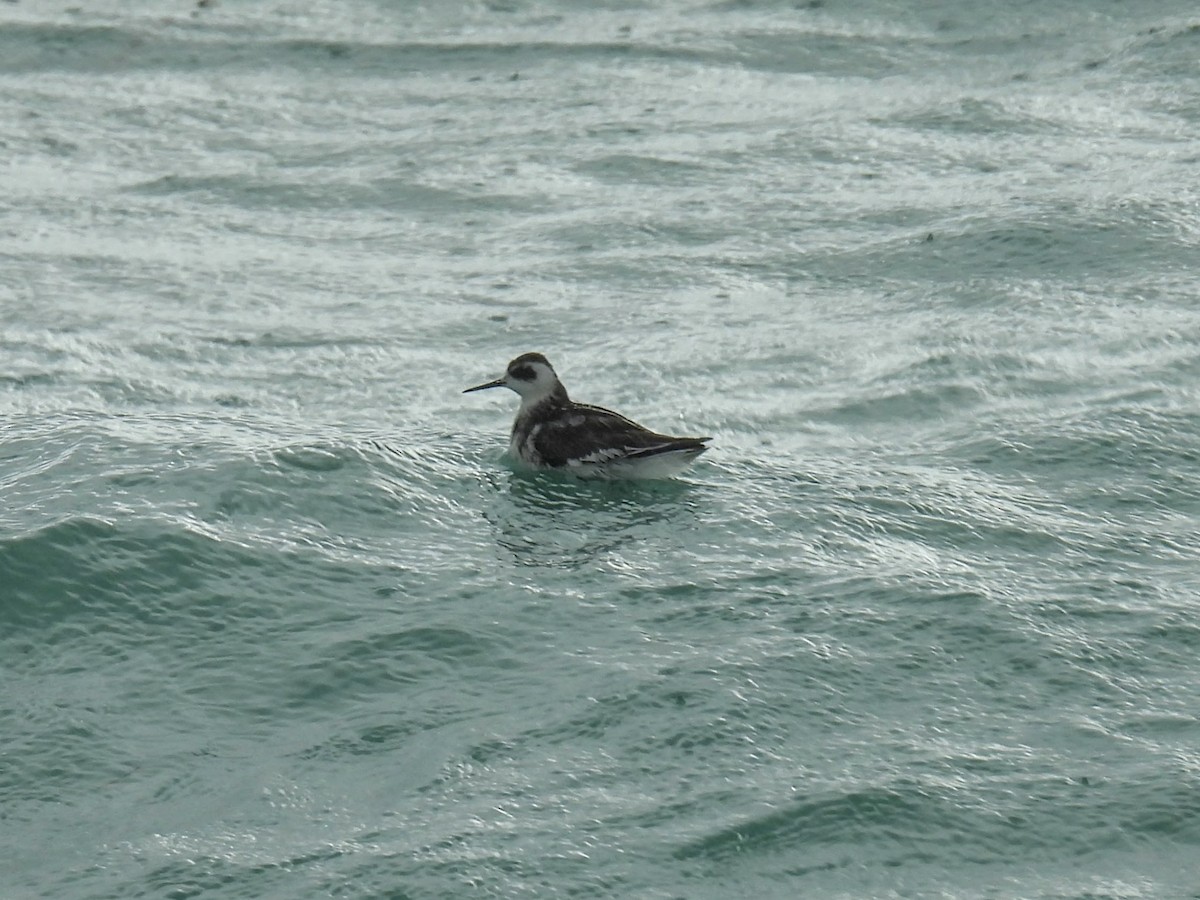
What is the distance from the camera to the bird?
10992 millimetres

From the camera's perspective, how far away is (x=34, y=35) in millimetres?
20797

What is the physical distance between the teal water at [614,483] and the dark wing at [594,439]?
0.25 metres

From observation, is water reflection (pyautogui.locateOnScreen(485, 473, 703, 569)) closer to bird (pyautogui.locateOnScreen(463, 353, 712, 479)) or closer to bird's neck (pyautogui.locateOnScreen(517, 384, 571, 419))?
bird (pyautogui.locateOnScreen(463, 353, 712, 479))

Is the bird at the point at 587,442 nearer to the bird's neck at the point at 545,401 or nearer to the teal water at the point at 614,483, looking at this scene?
the bird's neck at the point at 545,401

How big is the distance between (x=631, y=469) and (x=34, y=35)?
12.6 metres

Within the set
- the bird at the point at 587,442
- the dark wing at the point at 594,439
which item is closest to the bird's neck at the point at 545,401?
the bird at the point at 587,442

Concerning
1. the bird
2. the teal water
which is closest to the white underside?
the bird

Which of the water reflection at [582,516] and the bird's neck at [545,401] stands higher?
the bird's neck at [545,401]

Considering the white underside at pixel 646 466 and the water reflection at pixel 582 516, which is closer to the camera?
the water reflection at pixel 582 516

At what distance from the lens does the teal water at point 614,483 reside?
753cm

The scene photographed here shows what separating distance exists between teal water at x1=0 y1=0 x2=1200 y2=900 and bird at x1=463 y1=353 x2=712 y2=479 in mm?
179

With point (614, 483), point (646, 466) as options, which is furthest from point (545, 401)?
Result: point (646, 466)

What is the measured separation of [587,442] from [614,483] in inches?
11.7

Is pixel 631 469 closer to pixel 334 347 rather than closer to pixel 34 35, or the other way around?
pixel 334 347
